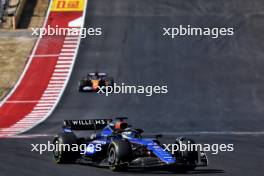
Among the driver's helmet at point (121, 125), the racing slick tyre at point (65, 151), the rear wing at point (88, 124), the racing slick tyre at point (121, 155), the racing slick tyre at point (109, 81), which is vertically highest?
the racing slick tyre at point (109, 81)

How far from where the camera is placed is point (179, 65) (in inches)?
1700

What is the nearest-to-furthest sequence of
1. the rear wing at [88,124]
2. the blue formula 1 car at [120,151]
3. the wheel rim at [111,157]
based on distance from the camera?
1. the blue formula 1 car at [120,151]
2. the wheel rim at [111,157]
3. the rear wing at [88,124]

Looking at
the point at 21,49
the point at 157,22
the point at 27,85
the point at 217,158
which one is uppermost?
the point at 157,22

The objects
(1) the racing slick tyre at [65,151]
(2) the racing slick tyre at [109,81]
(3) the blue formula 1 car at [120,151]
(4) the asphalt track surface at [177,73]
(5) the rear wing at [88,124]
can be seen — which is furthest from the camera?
(2) the racing slick tyre at [109,81]

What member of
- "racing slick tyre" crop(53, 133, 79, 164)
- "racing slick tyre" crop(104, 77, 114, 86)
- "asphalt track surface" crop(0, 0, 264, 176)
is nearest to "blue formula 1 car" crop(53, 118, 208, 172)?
"racing slick tyre" crop(53, 133, 79, 164)

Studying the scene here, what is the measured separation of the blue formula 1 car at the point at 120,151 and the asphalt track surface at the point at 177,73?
84 cm

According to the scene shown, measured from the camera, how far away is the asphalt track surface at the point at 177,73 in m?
28.7

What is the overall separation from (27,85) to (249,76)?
12.9 metres

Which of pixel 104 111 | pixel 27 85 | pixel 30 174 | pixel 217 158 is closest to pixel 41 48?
pixel 27 85

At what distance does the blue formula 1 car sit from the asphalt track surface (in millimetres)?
843

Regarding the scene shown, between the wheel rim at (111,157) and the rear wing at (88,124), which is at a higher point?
the rear wing at (88,124)

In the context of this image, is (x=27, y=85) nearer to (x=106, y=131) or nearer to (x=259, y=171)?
(x=106, y=131)

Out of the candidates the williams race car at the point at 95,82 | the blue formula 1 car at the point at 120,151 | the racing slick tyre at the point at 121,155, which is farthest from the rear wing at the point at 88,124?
the williams race car at the point at 95,82

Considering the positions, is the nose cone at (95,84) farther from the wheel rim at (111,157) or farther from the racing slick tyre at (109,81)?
the wheel rim at (111,157)
